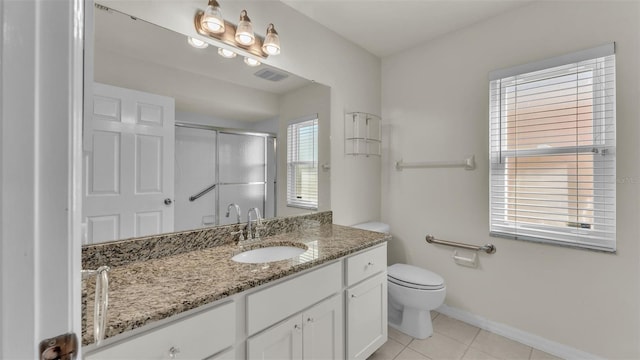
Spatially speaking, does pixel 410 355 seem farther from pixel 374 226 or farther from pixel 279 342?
pixel 279 342

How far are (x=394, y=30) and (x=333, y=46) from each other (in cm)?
52

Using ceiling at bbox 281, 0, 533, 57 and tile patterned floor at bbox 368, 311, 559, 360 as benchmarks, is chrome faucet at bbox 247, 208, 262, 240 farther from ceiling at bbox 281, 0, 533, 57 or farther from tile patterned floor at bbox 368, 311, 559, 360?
ceiling at bbox 281, 0, 533, 57

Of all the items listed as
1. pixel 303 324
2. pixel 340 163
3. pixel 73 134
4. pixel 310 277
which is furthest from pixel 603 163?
pixel 73 134

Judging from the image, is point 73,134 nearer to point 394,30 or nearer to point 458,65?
point 394,30

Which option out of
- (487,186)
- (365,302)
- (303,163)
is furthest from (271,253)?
(487,186)

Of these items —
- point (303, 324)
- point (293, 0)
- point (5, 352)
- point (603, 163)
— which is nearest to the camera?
point (5, 352)

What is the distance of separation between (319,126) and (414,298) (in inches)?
57.5

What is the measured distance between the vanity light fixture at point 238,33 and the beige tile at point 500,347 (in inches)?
96.7

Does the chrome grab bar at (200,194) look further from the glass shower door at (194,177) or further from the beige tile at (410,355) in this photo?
the beige tile at (410,355)

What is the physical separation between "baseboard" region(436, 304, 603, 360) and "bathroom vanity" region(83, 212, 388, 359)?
0.88 m

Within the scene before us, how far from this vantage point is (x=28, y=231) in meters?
0.34

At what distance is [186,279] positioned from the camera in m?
0.98

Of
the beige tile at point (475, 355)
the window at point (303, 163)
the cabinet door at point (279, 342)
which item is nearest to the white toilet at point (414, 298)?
the beige tile at point (475, 355)

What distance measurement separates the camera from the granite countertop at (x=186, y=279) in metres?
0.74
